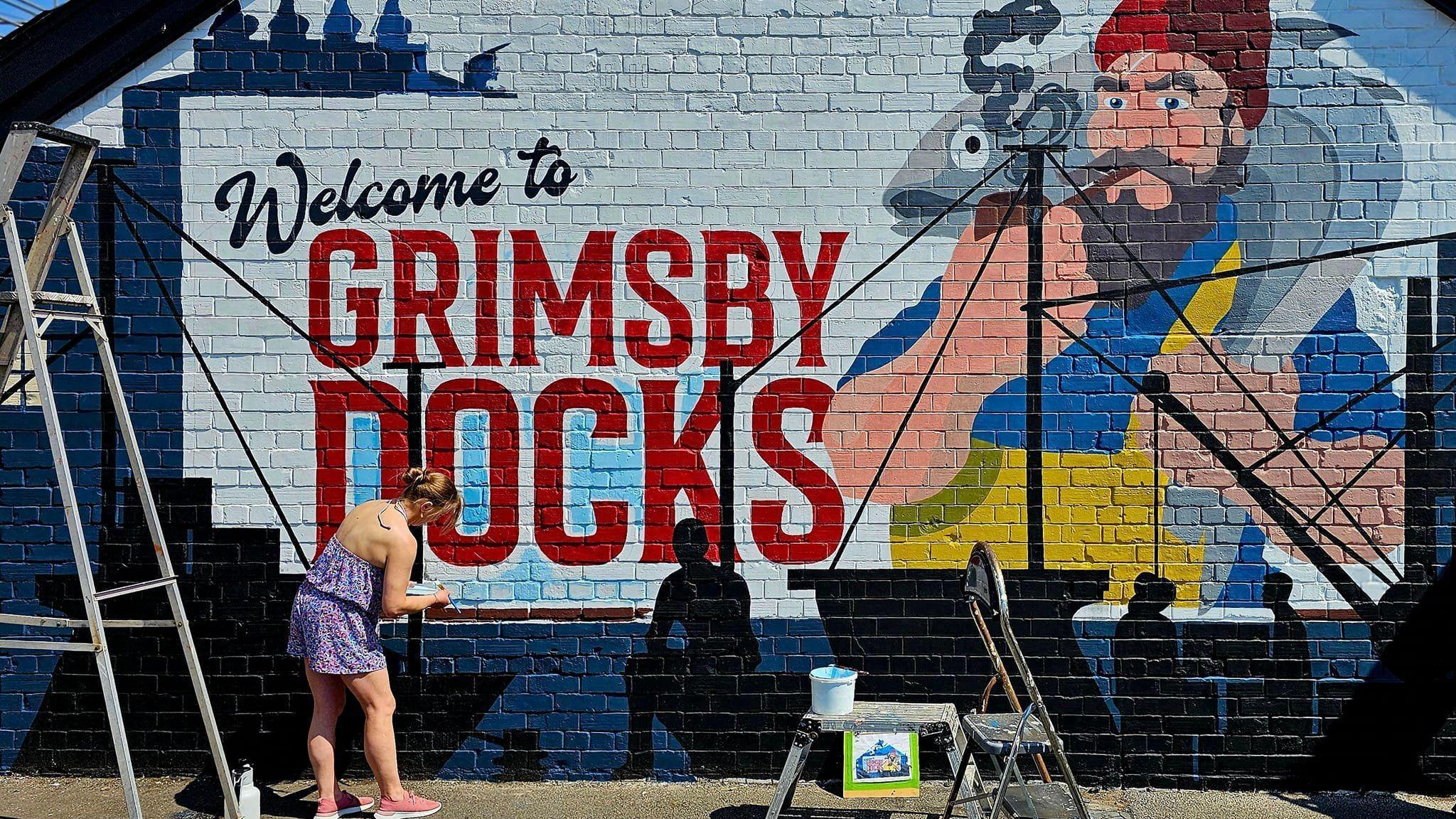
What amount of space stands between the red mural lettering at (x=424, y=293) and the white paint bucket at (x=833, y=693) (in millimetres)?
2263

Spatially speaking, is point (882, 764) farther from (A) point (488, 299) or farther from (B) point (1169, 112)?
(B) point (1169, 112)

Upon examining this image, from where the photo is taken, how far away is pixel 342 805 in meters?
4.91

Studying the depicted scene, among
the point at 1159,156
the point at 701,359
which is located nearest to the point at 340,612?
the point at 701,359

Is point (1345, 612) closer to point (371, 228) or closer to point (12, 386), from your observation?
point (371, 228)

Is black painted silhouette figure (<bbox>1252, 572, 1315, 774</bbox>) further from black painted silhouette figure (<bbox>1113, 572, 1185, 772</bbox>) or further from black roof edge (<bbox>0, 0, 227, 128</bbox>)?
black roof edge (<bbox>0, 0, 227, 128</bbox>)

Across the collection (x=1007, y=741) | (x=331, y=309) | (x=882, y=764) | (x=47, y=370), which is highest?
(x=331, y=309)

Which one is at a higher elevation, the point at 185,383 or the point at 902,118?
the point at 902,118

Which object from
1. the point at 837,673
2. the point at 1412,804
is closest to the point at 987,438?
the point at 837,673

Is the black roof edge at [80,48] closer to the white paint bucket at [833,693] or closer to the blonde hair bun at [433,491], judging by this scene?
the blonde hair bun at [433,491]

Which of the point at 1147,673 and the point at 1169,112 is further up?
the point at 1169,112

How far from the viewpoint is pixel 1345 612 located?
5270 millimetres

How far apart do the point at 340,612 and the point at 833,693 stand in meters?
2.08

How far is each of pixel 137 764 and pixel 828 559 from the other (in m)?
3.46

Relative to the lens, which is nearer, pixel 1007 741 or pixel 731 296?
pixel 1007 741
